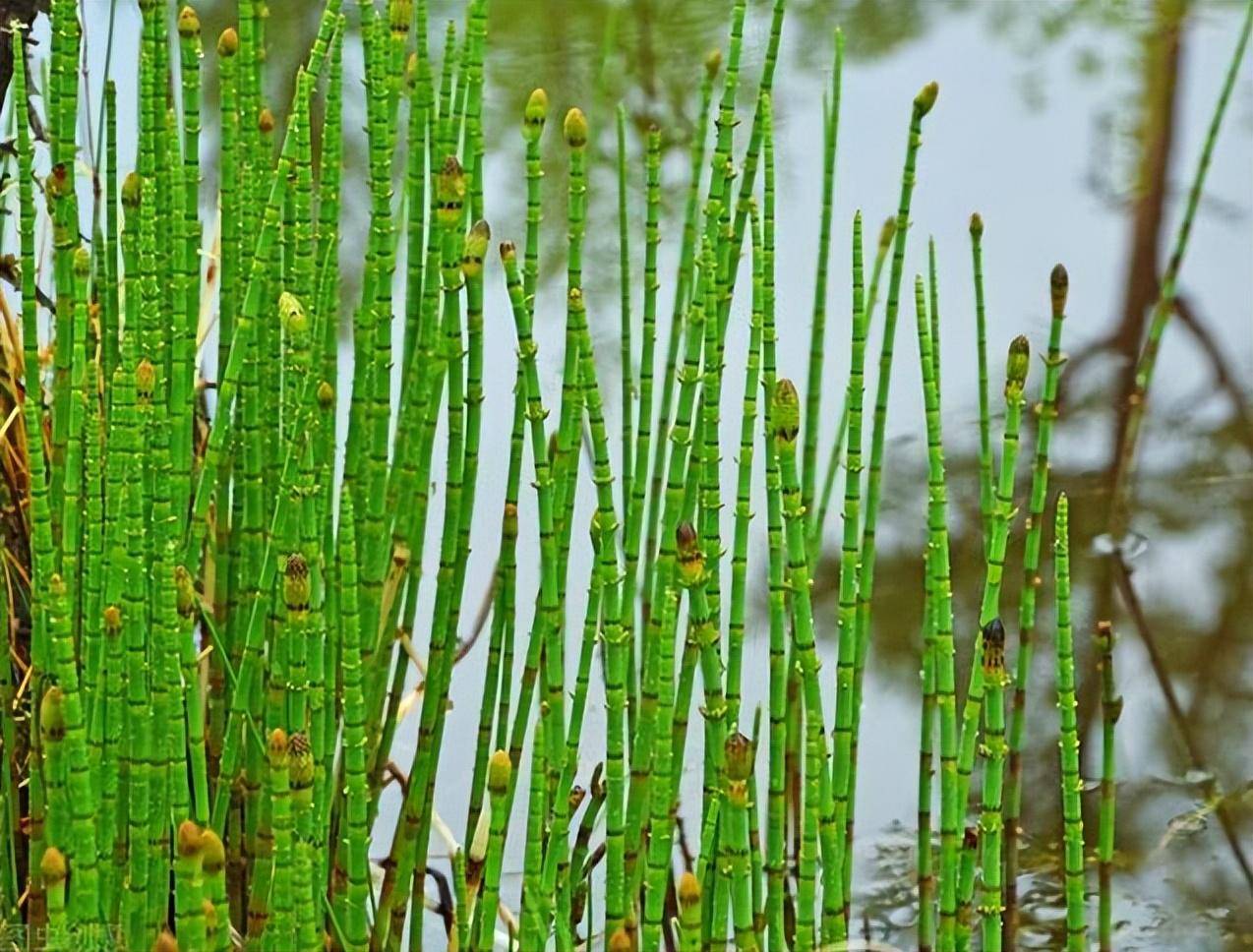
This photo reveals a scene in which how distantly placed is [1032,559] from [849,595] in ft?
1.04

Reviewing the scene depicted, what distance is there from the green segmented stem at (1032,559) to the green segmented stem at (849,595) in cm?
13

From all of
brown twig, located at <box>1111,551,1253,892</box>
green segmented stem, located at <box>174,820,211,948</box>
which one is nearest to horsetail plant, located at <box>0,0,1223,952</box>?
green segmented stem, located at <box>174,820,211,948</box>

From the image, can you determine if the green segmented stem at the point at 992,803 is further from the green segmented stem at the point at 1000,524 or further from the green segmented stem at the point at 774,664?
the green segmented stem at the point at 774,664

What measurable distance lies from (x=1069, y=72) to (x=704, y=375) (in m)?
2.35

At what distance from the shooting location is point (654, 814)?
977mm

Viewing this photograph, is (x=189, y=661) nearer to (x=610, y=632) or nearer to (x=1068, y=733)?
(x=610, y=632)

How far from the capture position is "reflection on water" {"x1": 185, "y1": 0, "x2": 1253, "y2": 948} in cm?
184

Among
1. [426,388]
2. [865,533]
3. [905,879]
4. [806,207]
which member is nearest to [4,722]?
[426,388]

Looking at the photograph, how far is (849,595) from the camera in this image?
999 mm

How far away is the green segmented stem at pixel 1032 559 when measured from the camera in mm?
1103

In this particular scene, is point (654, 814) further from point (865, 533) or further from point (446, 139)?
point (446, 139)

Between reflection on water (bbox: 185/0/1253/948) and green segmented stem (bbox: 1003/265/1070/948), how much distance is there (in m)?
0.19

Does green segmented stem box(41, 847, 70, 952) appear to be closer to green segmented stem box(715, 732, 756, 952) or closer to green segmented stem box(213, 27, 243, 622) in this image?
green segmented stem box(715, 732, 756, 952)

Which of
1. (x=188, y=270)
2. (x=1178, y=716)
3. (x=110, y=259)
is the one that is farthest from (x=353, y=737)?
(x=1178, y=716)
